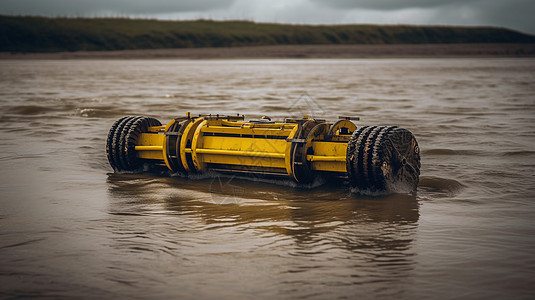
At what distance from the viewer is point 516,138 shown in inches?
486

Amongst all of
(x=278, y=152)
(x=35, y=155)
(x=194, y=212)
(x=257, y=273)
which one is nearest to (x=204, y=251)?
(x=257, y=273)

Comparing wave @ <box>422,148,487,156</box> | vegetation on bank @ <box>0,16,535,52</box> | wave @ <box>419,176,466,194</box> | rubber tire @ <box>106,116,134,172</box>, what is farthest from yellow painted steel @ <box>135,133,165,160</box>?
vegetation on bank @ <box>0,16,535,52</box>

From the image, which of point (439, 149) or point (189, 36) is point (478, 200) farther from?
point (189, 36)

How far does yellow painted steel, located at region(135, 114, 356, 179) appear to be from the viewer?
7664 mm

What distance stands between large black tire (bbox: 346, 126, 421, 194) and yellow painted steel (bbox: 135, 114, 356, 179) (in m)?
0.24

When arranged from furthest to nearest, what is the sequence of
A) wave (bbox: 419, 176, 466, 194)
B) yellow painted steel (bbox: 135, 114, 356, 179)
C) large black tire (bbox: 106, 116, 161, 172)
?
large black tire (bbox: 106, 116, 161, 172) → wave (bbox: 419, 176, 466, 194) → yellow painted steel (bbox: 135, 114, 356, 179)

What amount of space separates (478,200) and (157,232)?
376 centimetres

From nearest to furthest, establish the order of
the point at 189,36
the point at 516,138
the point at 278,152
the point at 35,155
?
1. the point at 278,152
2. the point at 35,155
3. the point at 516,138
4. the point at 189,36

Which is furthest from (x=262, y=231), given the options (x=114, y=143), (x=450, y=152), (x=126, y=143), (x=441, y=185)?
(x=450, y=152)

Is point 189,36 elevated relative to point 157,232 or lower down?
elevated

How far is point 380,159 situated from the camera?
7203 mm

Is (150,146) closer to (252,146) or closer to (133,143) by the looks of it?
(133,143)

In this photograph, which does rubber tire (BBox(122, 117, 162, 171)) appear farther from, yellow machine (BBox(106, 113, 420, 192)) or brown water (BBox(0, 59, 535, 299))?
brown water (BBox(0, 59, 535, 299))

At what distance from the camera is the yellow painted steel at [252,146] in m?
7.66
